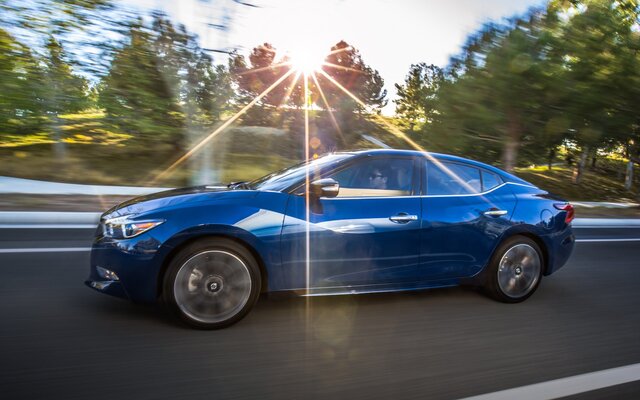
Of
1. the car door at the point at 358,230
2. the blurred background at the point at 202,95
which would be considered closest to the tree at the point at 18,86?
the blurred background at the point at 202,95

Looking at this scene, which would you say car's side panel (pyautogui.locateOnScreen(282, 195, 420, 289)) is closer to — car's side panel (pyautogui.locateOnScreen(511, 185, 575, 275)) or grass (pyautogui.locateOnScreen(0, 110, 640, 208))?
car's side panel (pyautogui.locateOnScreen(511, 185, 575, 275))

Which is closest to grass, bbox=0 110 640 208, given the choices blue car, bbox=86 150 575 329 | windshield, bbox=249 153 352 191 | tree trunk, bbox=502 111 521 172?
tree trunk, bbox=502 111 521 172

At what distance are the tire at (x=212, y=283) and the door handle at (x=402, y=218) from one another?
3.95 ft

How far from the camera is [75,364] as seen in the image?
3078 mm

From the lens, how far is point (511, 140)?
1903cm

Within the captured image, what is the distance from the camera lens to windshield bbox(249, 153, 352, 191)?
4191 millimetres

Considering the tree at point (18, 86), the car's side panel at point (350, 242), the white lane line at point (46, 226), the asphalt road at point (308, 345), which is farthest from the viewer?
the tree at point (18, 86)

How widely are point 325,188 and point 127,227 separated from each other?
148 cm

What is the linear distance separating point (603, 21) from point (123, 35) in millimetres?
14921

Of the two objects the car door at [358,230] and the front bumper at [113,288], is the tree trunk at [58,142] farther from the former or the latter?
the car door at [358,230]

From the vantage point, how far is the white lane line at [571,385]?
3.00m

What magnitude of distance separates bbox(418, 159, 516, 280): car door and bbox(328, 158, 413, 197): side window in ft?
0.65

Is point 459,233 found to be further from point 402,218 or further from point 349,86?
point 349,86

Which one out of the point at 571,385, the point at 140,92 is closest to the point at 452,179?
the point at 571,385
